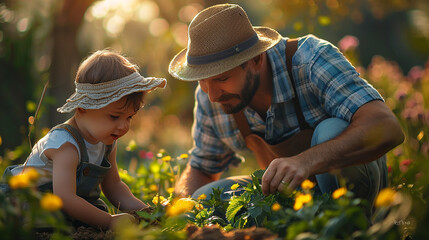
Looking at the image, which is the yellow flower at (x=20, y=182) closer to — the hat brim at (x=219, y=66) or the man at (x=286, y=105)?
the man at (x=286, y=105)

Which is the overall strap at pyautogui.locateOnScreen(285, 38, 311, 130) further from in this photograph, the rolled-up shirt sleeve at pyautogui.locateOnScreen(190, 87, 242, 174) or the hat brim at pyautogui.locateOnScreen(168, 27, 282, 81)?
the rolled-up shirt sleeve at pyautogui.locateOnScreen(190, 87, 242, 174)

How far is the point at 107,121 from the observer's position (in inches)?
85.4

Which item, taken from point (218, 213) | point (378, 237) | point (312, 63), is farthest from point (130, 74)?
point (378, 237)

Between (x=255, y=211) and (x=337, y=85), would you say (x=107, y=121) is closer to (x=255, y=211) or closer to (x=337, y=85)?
(x=255, y=211)

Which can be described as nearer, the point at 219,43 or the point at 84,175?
the point at 84,175

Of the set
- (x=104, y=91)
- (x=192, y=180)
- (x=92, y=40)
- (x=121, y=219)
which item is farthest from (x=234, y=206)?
(x=92, y=40)

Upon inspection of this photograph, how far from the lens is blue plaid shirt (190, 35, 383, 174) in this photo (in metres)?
2.46

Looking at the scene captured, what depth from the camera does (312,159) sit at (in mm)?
2090

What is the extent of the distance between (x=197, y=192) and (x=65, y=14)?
390 cm

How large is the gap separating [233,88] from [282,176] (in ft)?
2.52

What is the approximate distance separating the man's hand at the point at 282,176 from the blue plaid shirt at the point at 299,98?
23.3 inches

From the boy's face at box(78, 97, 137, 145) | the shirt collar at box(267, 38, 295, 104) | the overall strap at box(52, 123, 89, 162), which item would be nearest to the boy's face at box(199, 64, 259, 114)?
the shirt collar at box(267, 38, 295, 104)

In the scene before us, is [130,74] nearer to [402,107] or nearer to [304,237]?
[304,237]

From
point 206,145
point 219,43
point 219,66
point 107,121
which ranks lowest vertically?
point 206,145
